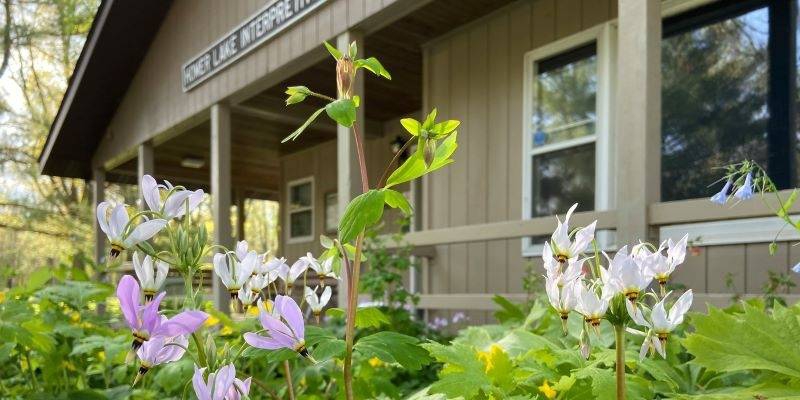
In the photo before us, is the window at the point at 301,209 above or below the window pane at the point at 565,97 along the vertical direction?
below

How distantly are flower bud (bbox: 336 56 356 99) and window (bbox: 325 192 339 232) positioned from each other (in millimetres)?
8292

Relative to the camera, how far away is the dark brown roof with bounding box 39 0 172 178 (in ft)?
25.5

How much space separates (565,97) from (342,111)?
4.28 meters

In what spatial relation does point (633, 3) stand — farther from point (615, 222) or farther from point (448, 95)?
Result: point (448, 95)

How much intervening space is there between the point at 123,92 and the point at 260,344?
9295 millimetres

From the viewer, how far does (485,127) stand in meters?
5.53

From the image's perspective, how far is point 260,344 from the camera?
2.33 feet

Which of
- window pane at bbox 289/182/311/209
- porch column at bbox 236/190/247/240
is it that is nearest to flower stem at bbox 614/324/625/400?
window pane at bbox 289/182/311/209

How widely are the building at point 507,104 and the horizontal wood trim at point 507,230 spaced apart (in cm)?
1

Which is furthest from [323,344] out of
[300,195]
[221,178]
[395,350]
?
[300,195]

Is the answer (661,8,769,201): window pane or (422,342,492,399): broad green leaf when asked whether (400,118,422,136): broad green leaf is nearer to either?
(422,342,492,399): broad green leaf

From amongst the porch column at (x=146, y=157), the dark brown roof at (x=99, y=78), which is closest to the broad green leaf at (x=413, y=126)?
the dark brown roof at (x=99, y=78)

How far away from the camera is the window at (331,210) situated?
9198 millimetres

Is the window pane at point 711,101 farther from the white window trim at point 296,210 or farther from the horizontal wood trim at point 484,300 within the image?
the white window trim at point 296,210
